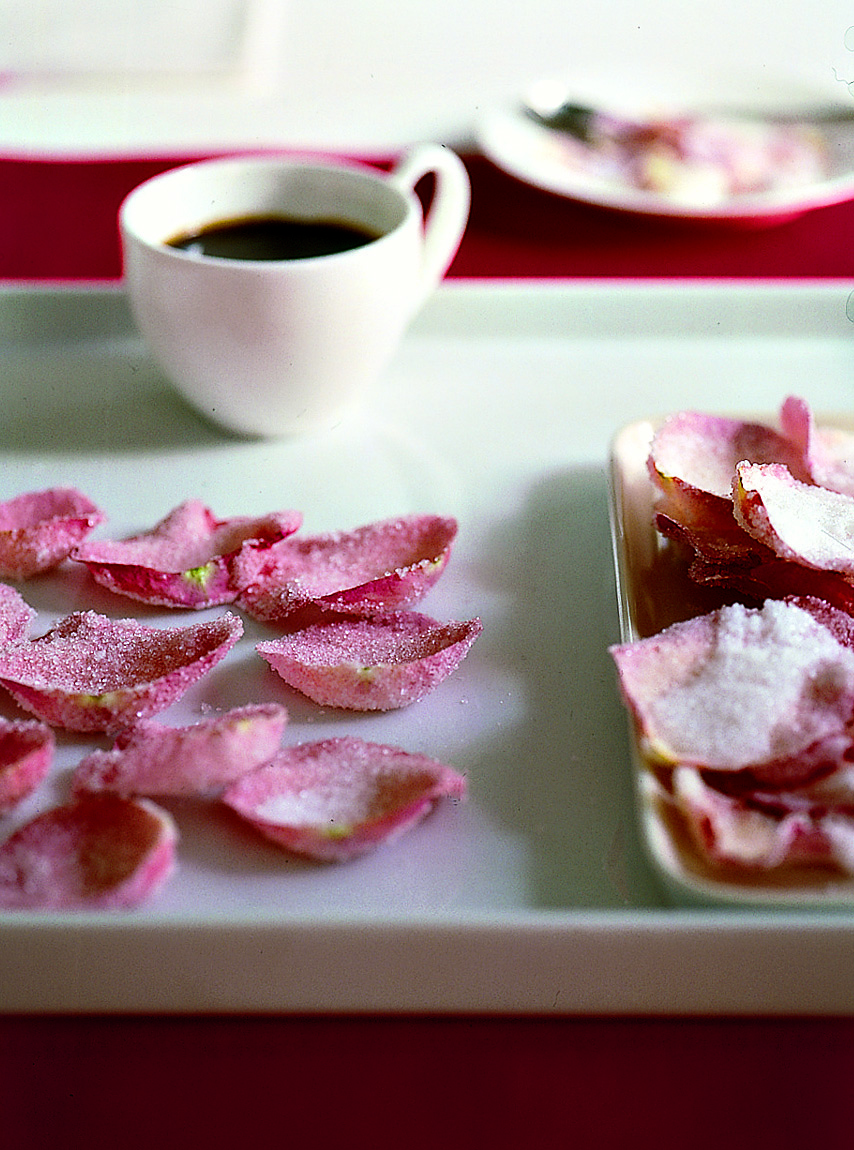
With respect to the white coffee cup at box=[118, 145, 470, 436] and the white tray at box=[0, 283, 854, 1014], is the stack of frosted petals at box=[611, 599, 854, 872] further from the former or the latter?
the white coffee cup at box=[118, 145, 470, 436]

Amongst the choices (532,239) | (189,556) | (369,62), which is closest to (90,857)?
(189,556)

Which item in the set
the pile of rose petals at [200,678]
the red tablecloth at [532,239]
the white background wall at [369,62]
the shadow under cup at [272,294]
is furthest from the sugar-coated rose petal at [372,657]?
the white background wall at [369,62]

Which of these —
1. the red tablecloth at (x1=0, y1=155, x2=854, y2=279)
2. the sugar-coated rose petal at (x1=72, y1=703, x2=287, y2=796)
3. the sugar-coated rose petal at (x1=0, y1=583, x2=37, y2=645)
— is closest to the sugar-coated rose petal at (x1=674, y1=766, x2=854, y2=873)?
the sugar-coated rose petal at (x1=72, y1=703, x2=287, y2=796)

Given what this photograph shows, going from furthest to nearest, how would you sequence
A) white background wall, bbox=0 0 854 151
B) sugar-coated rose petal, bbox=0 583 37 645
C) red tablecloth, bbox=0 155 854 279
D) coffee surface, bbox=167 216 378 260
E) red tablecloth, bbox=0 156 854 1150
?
1. white background wall, bbox=0 0 854 151
2. red tablecloth, bbox=0 155 854 279
3. coffee surface, bbox=167 216 378 260
4. sugar-coated rose petal, bbox=0 583 37 645
5. red tablecloth, bbox=0 156 854 1150

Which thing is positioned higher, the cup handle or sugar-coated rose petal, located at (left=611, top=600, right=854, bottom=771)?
the cup handle

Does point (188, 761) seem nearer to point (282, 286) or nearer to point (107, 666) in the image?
point (107, 666)
